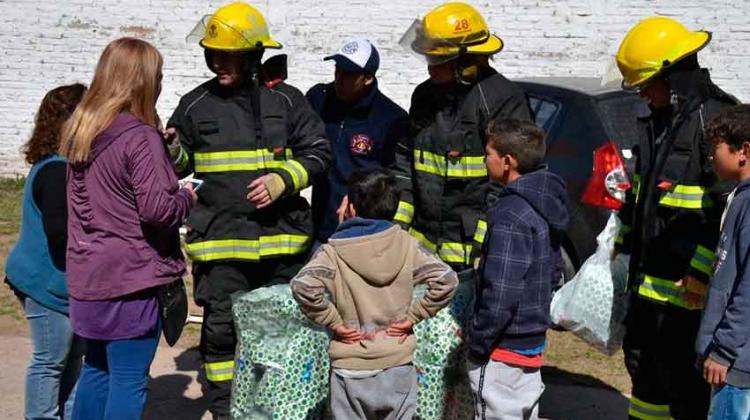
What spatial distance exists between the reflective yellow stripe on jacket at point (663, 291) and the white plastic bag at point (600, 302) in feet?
0.64

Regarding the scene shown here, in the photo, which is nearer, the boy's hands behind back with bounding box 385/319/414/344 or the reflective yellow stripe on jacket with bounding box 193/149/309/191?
the boy's hands behind back with bounding box 385/319/414/344

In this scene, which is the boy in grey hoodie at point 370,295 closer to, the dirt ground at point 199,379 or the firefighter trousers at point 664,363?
the firefighter trousers at point 664,363

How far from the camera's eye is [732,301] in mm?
3541

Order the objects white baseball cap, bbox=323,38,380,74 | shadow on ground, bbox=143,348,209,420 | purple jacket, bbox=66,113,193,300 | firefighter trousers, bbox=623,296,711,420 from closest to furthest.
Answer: purple jacket, bbox=66,113,193,300
firefighter trousers, bbox=623,296,711,420
white baseball cap, bbox=323,38,380,74
shadow on ground, bbox=143,348,209,420

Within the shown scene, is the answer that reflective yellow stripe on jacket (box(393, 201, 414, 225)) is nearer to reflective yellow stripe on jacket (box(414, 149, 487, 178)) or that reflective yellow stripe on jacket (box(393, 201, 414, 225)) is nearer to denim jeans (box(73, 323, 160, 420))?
reflective yellow stripe on jacket (box(414, 149, 487, 178))

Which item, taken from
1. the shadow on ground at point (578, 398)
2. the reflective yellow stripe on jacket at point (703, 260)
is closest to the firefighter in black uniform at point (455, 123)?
the reflective yellow stripe on jacket at point (703, 260)

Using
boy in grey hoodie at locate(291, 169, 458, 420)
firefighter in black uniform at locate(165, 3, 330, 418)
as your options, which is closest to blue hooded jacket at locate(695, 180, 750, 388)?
boy in grey hoodie at locate(291, 169, 458, 420)

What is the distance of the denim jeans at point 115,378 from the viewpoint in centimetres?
404

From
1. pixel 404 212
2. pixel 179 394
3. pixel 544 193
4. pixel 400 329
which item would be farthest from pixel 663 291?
pixel 179 394

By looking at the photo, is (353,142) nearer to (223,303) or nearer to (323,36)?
(223,303)

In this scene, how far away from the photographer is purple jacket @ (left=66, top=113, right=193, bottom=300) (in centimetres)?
383

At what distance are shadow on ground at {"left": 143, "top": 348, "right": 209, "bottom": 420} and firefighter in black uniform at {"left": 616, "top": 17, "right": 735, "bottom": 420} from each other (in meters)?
2.26

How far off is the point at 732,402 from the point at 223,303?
2.29 meters

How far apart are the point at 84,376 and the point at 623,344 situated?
87.0 inches
